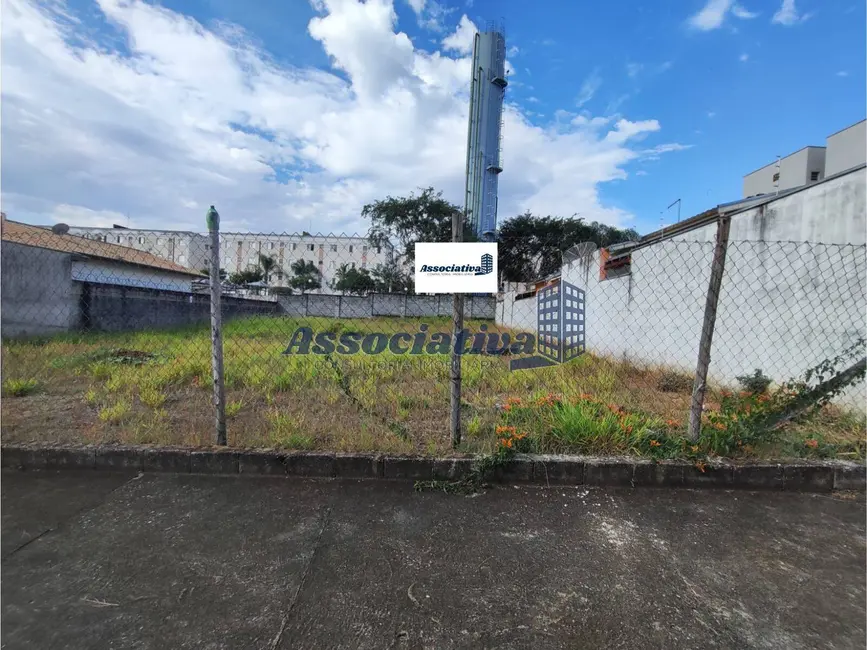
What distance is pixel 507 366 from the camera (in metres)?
6.17

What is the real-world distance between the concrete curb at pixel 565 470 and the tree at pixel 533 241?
99.5ft

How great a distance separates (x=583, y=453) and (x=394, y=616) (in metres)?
1.87

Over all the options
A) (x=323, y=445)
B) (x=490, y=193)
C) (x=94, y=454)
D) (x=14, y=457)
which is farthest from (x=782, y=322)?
(x=490, y=193)

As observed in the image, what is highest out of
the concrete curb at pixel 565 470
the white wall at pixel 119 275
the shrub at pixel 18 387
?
the white wall at pixel 119 275

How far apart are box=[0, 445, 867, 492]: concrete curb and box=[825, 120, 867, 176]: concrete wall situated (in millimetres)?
29569

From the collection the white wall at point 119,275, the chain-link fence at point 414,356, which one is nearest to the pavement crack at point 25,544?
the chain-link fence at point 414,356

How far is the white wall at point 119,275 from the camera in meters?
12.5

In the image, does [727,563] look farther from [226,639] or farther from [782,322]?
[782,322]

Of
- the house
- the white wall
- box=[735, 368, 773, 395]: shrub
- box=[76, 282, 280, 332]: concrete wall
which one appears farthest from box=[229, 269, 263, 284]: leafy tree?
box=[735, 368, 773, 395]: shrub

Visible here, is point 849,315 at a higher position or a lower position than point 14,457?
higher

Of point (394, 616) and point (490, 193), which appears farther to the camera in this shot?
point (490, 193)

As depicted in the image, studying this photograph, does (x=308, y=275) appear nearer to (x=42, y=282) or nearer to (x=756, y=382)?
(x=756, y=382)

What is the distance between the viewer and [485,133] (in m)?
34.6

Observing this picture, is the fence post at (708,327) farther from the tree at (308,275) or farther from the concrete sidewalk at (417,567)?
the tree at (308,275)
